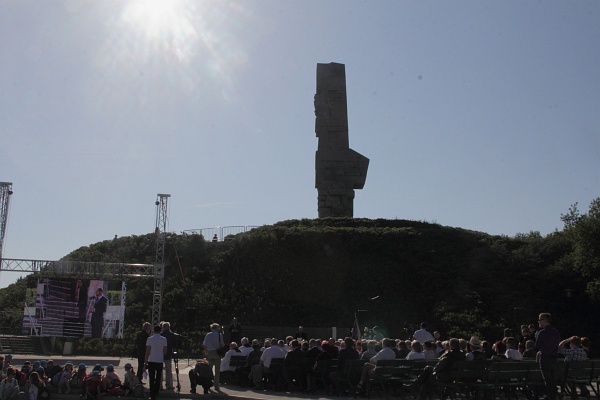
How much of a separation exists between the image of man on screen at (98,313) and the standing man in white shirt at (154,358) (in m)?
15.0

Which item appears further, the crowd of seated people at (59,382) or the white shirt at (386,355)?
the white shirt at (386,355)

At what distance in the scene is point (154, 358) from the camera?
11.9 m

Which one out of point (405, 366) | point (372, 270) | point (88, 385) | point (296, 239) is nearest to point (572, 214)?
point (372, 270)

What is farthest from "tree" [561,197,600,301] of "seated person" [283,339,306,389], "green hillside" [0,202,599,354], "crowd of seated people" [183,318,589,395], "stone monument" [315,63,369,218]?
"seated person" [283,339,306,389]

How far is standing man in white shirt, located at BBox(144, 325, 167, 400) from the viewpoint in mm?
11828

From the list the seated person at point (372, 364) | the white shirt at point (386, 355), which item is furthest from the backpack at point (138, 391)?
the white shirt at point (386, 355)

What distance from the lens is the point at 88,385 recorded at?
39.6 feet

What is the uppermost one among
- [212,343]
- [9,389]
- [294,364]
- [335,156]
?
[335,156]

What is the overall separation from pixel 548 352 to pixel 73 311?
19.8 meters

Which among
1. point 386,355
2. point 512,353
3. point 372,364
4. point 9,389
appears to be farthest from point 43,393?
point 512,353

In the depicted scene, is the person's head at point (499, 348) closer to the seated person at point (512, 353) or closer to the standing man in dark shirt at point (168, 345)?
the seated person at point (512, 353)

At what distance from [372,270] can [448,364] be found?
2153 cm

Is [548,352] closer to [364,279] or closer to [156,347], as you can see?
[156,347]

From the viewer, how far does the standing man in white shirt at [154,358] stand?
1183cm
